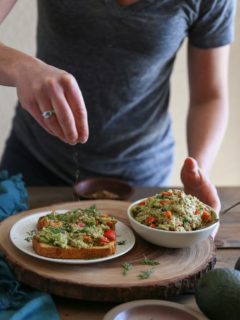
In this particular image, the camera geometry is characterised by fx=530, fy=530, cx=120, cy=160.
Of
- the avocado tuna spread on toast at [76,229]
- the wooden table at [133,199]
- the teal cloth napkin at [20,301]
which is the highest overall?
the avocado tuna spread on toast at [76,229]

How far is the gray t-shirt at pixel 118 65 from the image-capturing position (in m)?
1.29

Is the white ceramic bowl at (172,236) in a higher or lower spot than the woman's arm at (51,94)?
lower

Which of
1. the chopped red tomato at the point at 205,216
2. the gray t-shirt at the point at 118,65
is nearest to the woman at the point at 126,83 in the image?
the gray t-shirt at the point at 118,65

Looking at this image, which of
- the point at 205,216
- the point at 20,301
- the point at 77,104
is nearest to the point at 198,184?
the point at 205,216

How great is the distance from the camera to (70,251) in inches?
34.9

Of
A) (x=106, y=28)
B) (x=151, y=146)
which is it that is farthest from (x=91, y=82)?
(x=151, y=146)

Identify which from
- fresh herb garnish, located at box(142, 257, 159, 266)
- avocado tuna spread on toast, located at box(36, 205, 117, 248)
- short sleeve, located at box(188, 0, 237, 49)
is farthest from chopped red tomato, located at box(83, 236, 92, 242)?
short sleeve, located at box(188, 0, 237, 49)

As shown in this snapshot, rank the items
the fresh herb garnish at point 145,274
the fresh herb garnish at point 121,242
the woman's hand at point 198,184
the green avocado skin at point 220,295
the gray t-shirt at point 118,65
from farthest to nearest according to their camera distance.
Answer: the gray t-shirt at point 118,65, the woman's hand at point 198,184, the fresh herb garnish at point 121,242, the fresh herb garnish at point 145,274, the green avocado skin at point 220,295

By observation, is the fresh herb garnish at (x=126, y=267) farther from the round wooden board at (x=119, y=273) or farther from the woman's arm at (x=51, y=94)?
the woman's arm at (x=51, y=94)

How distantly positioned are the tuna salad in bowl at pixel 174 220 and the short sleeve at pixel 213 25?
0.52 m

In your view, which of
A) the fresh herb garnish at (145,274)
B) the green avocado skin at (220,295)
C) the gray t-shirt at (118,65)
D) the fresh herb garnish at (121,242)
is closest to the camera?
the green avocado skin at (220,295)

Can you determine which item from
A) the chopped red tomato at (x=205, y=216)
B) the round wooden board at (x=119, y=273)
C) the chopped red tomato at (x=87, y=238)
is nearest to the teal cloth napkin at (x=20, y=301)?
the round wooden board at (x=119, y=273)

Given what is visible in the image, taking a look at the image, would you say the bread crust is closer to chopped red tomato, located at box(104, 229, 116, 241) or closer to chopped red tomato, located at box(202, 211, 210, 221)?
chopped red tomato, located at box(104, 229, 116, 241)

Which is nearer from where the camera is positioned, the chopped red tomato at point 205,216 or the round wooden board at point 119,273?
the round wooden board at point 119,273
